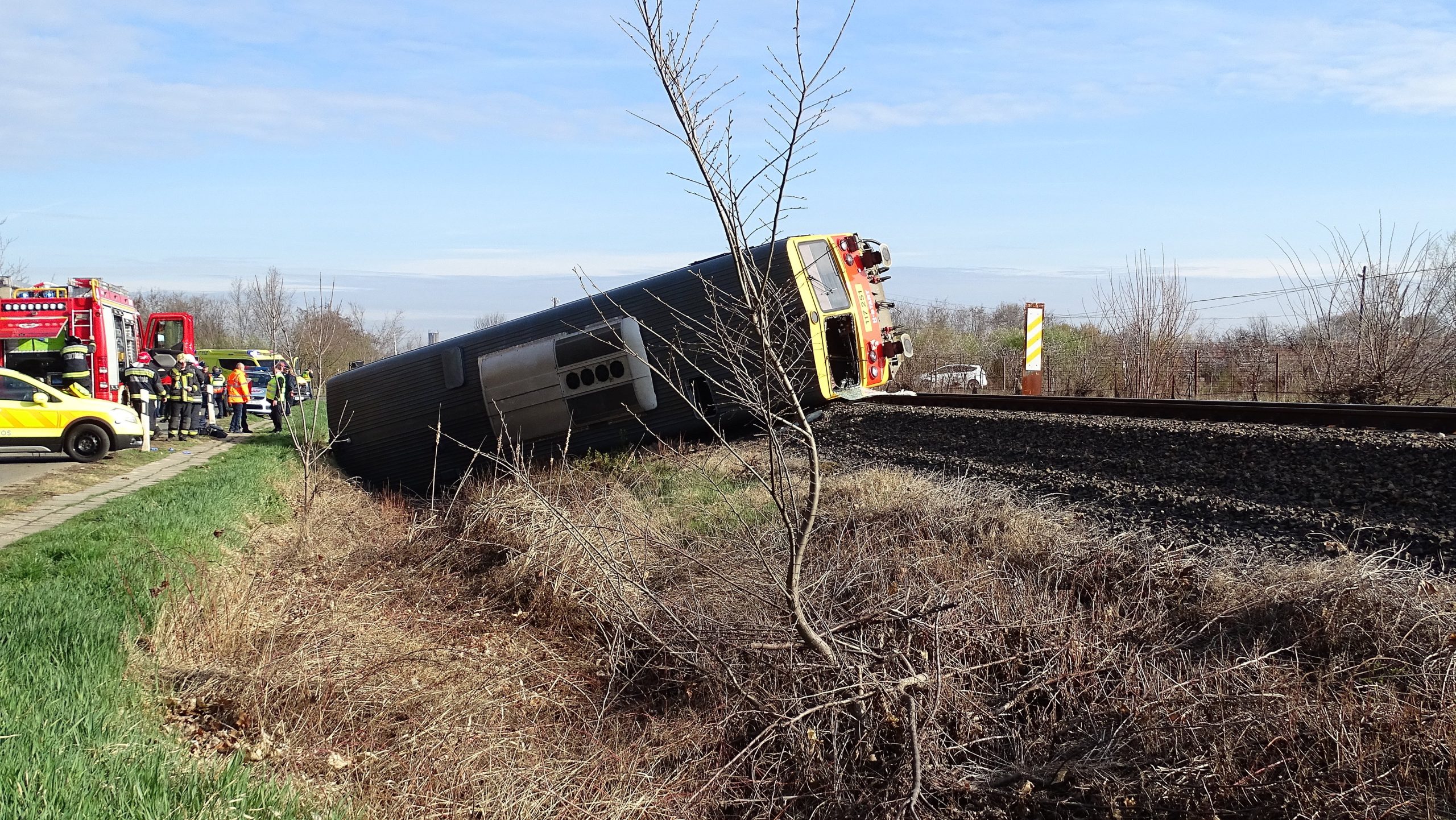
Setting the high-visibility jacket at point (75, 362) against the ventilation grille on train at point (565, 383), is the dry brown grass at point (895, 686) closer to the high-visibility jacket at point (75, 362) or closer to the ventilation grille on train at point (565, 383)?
the ventilation grille on train at point (565, 383)

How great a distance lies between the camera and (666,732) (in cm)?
512

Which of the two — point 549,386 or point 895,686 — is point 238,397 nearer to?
point 549,386

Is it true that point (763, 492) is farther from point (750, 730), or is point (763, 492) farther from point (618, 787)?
point (618, 787)

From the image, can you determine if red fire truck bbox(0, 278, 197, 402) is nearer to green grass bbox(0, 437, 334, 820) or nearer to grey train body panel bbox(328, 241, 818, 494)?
grey train body panel bbox(328, 241, 818, 494)

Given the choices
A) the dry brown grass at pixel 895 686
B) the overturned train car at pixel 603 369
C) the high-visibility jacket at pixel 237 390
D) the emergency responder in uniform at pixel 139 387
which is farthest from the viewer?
the high-visibility jacket at pixel 237 390

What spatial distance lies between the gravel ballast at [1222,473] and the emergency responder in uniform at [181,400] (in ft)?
46.8

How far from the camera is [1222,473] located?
810 centimetres

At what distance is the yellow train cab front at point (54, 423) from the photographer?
14945mm

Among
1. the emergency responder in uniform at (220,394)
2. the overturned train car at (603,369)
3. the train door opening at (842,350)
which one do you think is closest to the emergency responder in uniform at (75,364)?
the overturned train car at (603,369)

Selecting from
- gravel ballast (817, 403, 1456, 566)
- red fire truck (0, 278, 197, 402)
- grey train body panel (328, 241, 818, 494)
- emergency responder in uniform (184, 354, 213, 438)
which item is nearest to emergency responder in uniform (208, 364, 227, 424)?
emergency responder in uniform (184, 354, 213, 438)

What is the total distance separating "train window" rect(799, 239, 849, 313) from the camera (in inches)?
470

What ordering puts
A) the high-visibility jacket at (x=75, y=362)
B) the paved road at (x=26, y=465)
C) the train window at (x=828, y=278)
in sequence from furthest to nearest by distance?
1. the high-visibility jacket at (x=75, y=362)
2. the paved road at (x=26, y=465)
3. the train window at (x=828, y=278)

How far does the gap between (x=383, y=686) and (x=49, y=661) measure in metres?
1.44

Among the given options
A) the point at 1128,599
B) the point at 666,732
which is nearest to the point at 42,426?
the point at 666,732
